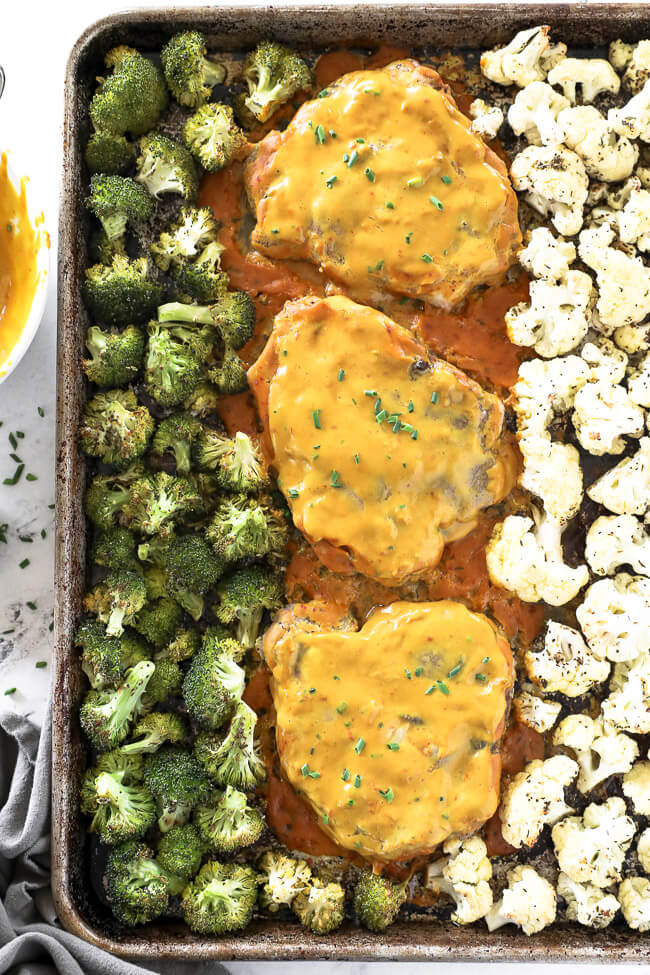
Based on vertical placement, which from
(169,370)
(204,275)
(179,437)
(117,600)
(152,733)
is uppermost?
(204,275)

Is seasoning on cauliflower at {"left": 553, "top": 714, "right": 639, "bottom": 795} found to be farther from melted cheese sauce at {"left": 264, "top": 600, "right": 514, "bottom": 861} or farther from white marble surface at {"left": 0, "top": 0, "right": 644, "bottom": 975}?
white marble surface at {"left": 0, "top": 0, "right": 644, "bottom": 975}

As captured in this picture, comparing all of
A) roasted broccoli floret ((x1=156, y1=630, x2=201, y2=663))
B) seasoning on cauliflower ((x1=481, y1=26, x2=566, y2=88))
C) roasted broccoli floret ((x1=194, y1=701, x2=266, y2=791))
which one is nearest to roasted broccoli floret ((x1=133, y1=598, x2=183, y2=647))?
roasted broccoli floret ((x1=156, y1=630, x2=201, y2=663))

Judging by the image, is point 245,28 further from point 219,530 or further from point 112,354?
point 219,530

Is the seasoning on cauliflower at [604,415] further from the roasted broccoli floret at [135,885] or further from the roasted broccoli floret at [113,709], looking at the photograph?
the roasted broccoli floret at [135,885]

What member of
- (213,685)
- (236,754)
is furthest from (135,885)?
(213,685)

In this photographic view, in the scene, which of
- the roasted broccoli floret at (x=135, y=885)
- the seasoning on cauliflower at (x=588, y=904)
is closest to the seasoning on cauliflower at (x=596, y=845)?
the seasoning on cauliflower at (x=588, y=904)

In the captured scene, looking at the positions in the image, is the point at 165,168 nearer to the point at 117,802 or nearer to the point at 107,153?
the point at 107,153

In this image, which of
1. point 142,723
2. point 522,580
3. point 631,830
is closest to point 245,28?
point 522,580
